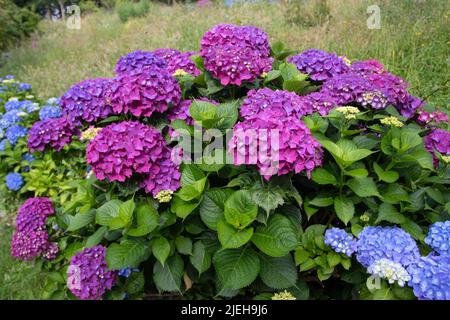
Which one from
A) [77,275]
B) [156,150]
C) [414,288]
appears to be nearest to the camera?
[414,288]

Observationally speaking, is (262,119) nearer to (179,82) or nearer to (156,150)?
(156,150)

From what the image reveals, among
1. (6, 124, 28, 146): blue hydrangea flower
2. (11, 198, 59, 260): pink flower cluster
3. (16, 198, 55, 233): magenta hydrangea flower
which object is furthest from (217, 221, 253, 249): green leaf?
(6, 124, 28, 146): blue hydrangea flower

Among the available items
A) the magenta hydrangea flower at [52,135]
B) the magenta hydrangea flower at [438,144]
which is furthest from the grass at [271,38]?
the magenta hydrangea flower at [52,135]

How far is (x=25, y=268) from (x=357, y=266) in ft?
8.26

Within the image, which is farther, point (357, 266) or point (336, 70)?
point (336, 70)

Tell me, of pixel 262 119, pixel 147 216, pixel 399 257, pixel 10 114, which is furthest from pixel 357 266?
pixel 10 114

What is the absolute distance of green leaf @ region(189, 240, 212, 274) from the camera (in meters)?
1.54

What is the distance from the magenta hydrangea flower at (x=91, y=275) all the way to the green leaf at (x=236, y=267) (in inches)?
25.1

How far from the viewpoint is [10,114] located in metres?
3.81

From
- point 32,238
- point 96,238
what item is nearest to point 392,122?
point 96,238

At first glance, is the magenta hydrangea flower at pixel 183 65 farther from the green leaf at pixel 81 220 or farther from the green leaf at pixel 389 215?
the green leaf at pixel 389 215

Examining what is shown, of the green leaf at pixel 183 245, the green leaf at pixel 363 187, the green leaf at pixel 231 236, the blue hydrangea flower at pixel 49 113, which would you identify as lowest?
the blue hydrangea flower at pixel 49 113

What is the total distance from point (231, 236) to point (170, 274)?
1.15ft

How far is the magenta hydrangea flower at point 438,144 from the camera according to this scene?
180 cm
